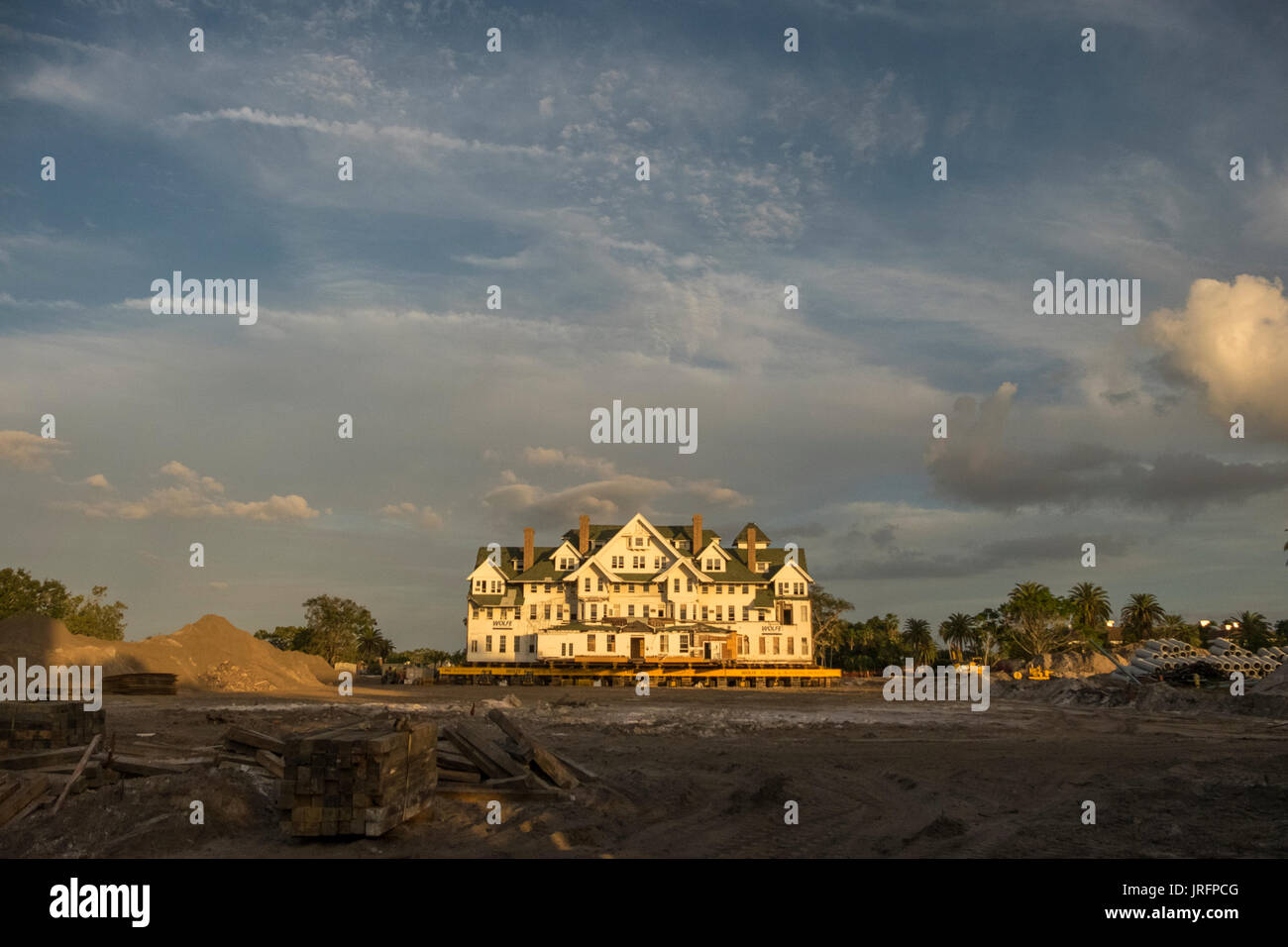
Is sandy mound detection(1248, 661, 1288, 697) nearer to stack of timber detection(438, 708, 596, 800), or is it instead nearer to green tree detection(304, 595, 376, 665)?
stack of timber detection(438, 708, 596, 800)

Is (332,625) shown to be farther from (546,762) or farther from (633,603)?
(546,762)

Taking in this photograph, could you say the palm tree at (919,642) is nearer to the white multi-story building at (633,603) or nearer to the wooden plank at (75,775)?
the white multi-story building at (633,603)

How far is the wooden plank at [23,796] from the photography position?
11.2m

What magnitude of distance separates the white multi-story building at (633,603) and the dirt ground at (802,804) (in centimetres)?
4580

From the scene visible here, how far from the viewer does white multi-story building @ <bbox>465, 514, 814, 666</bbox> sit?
236 feet

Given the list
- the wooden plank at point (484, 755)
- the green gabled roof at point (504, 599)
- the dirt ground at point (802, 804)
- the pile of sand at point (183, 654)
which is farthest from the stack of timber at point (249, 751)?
the green gabled roof at point (504, 599)

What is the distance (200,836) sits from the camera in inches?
433

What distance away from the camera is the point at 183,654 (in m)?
53.4

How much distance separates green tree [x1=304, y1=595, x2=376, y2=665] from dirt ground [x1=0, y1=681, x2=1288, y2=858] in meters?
76.3

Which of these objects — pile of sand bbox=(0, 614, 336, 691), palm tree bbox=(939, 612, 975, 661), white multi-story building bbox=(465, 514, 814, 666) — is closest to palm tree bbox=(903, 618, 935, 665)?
palm tree bbox=(939, 612, 975, 661)

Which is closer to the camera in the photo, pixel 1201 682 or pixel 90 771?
pixel 90 771
